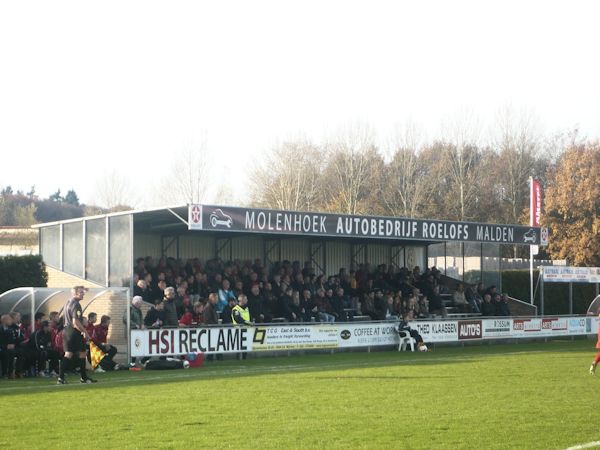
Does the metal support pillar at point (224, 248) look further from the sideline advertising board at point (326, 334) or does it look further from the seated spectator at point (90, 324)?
the seated spectator at point (90, 324)

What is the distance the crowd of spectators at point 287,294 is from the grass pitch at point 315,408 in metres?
3.66

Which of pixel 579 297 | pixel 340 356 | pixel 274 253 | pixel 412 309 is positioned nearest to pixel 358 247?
pixel 274 253

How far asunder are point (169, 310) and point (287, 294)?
6290mm

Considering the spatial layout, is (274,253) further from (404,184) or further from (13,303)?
(404,184)

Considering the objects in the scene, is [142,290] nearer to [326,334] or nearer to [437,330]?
[326,334]

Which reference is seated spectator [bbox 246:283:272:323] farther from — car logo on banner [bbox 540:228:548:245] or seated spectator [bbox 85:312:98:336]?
car logo on banner [bbox 540:228:548:245]

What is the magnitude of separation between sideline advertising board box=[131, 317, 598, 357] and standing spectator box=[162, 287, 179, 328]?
39 cm

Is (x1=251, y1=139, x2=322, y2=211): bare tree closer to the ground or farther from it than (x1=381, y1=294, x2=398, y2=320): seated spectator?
farther from it

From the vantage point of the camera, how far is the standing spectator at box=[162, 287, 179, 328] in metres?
24.5

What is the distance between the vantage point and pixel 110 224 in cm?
2927

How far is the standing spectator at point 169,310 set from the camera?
24.5m

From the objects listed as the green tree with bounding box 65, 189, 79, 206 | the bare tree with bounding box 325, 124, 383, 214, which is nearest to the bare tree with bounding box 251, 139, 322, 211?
the bare tree with bounding box 325, 124, 383, 214

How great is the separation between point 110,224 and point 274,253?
9.50 meters

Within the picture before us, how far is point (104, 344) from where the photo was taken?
22609mm
